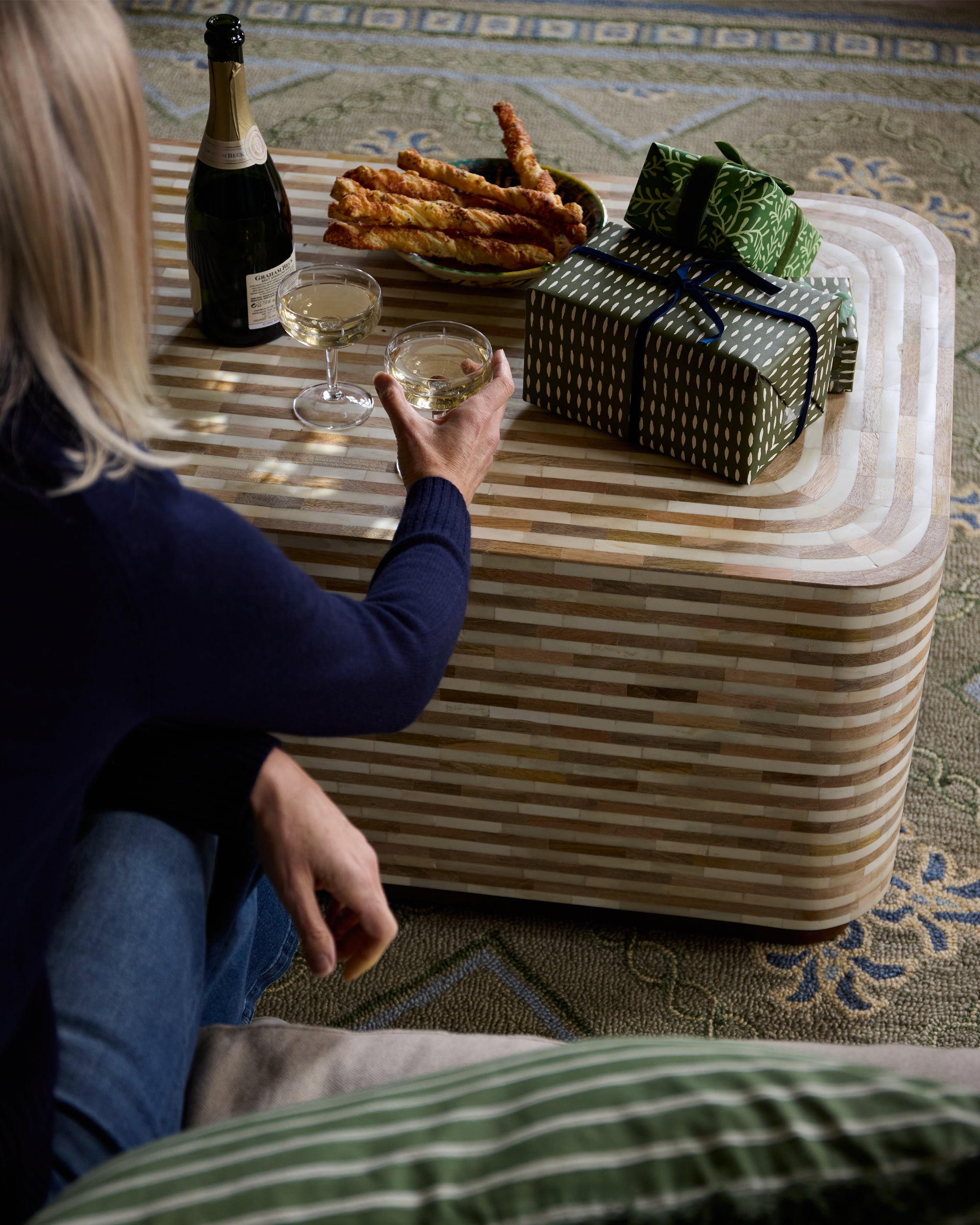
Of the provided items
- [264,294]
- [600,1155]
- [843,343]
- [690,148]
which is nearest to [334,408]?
[264,294]

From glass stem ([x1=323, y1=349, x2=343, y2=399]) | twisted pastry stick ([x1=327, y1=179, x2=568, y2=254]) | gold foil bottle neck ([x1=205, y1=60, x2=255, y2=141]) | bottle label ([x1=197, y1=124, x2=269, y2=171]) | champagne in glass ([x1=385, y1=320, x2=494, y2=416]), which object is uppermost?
gold foil bottle neck ([x1=205, y1=60, x2=255, y2=141])

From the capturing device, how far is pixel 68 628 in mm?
604

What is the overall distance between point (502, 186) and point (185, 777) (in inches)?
35.1

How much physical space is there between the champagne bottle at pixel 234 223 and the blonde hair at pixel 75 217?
552mm

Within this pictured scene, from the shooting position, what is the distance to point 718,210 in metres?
1.15

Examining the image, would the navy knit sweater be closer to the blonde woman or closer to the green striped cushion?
the blonde woman

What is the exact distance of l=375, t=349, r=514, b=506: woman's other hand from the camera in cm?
98

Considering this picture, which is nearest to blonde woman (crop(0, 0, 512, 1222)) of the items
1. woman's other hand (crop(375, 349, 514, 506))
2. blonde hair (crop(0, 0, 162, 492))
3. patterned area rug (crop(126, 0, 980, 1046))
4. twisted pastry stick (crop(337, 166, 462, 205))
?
blonde hair (crop(0, 0, 162, 492))

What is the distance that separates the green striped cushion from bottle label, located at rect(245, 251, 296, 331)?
87cm

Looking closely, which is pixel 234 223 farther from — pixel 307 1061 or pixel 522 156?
pixel 307 1061

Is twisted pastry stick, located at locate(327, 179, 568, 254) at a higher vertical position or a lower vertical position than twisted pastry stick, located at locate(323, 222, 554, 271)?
higher

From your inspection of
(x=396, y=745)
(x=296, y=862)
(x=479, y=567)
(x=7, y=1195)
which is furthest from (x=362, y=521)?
(x=7, y=1195)

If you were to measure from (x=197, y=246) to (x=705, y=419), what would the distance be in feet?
1.71

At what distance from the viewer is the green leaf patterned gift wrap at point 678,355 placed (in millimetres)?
1065
